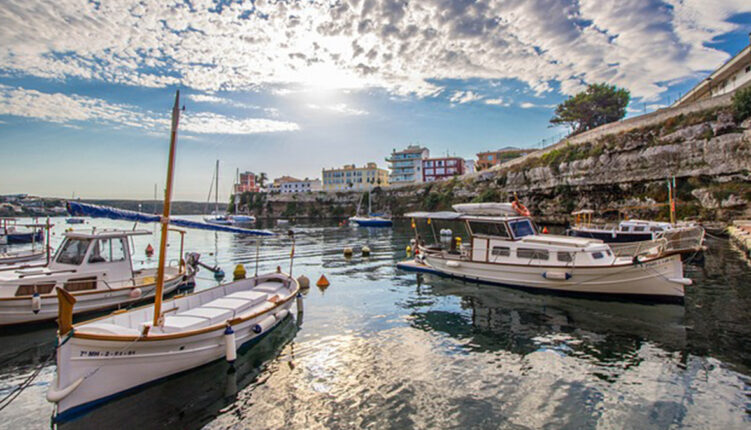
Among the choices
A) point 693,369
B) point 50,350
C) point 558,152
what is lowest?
point 50,350

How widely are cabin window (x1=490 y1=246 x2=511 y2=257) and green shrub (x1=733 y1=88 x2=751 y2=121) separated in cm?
4288

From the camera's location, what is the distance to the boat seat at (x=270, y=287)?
14.7m

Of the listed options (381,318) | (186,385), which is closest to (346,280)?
(381,318)

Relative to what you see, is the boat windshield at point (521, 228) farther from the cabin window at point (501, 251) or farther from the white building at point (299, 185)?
the white building at point (299, 185)

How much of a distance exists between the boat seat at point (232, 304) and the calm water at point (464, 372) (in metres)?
1.46

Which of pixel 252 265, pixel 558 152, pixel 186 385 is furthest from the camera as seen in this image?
pixel 558 152

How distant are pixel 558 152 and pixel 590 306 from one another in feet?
179

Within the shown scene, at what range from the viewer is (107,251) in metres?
15.2

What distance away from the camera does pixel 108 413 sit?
293 inches

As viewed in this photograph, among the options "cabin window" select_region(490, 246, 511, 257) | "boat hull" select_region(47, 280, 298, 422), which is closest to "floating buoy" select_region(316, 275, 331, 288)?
"cabin window" select_region(490, 246, 511, 257)

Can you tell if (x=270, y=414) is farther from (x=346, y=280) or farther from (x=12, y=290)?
(x=346, y=280)

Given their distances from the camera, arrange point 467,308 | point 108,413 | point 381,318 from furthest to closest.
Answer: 1. point 467,308
2. point 381,318
3. point 108,413

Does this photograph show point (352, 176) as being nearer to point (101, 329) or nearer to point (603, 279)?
point (603, 279)

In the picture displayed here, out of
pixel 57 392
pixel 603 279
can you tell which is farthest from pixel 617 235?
pixel 57 392
